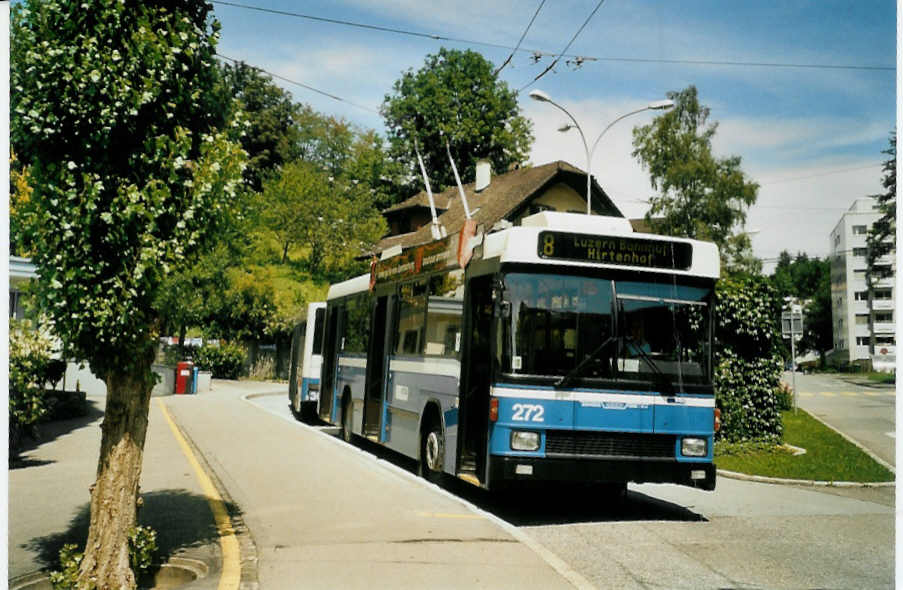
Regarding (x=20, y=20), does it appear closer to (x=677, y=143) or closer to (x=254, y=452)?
(x=254, y=452)

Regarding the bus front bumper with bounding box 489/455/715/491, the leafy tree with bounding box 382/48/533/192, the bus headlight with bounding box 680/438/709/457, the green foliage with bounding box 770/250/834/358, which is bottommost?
the bus front bumper with bounding box 489/455/715/491

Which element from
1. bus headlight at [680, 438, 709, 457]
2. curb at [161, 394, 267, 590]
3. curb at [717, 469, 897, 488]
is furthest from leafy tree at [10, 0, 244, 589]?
curb at [717, 469, 897, 488]

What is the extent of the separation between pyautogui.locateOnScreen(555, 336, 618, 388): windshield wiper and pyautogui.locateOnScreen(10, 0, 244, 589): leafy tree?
4022mm

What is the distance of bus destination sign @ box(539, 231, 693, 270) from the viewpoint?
28.7ft

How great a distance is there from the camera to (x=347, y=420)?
15648mm

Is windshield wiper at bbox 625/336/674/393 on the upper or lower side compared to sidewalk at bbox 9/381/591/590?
upper

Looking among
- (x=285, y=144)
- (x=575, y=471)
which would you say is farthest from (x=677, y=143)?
(x=575, y=471)

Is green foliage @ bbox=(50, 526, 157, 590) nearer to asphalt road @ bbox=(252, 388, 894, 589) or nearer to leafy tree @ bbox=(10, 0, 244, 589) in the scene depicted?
leafy tree @ bbox=(10, 0, 244, 589)

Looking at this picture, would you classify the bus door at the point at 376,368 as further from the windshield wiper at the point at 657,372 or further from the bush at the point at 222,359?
the bush at the point at 222,359

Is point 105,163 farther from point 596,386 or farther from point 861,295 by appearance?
point 861,295

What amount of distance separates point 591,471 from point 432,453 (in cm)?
282

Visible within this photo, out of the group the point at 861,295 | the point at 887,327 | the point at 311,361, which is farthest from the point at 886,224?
the point at 311,361

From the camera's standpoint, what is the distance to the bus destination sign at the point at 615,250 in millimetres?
8742

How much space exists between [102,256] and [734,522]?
23.3ft
